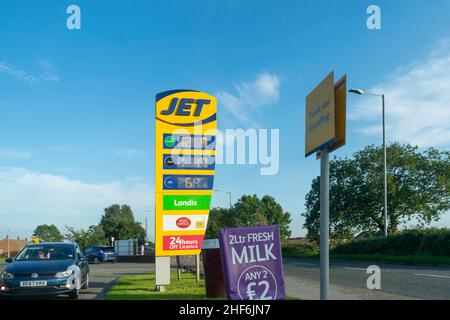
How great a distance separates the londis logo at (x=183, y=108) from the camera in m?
12.8

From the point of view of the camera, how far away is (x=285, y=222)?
299ft

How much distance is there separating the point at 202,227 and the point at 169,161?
6.59 ft

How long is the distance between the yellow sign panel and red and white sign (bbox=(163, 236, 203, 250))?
750 cm

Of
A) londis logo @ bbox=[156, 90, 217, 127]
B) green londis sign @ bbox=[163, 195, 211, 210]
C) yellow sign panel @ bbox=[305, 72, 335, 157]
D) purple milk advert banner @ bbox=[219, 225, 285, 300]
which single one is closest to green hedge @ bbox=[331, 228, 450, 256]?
green londis sign @ bbox=[163, 195, 211, 210]

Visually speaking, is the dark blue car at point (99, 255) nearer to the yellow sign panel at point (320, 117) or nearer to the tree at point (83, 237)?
the tree at point (83, 237)

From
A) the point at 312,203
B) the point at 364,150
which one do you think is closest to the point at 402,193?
the point at 364,150

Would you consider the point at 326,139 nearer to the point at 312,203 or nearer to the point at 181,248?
the point at 181,248

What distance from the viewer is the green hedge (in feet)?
84.3

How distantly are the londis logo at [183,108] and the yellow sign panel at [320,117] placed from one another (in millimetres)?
7486

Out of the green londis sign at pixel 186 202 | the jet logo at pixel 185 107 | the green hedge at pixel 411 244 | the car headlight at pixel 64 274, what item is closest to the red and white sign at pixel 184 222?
the green londis sign at pixel 186 202

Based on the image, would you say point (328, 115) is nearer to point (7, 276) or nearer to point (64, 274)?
point (64, 274)

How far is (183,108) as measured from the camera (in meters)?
12.9

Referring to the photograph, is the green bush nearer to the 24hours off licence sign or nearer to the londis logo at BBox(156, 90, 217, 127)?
the 24hours off licence sign
